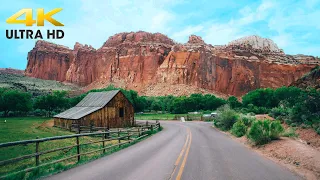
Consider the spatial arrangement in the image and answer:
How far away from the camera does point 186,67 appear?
124 m

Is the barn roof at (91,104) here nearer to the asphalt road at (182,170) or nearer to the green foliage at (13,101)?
the asphalt road at (182,170)

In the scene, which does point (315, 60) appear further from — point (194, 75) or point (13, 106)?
point (13, 106)

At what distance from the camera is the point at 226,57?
13212 cm

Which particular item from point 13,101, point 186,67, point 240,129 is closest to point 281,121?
point 240,129

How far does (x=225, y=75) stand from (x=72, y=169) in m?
129

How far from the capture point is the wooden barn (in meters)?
28.0

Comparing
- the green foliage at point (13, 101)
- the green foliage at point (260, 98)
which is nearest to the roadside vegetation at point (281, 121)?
the green foliage at point (13, 101)

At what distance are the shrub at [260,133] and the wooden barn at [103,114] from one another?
1846 centimetres

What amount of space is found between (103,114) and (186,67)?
322ft

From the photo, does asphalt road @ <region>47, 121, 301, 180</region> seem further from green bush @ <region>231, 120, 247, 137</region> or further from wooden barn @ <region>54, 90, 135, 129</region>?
wooden barn @ <region>54, 90, 135, 129</region>

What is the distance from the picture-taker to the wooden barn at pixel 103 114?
91.7 feet

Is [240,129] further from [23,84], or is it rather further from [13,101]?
[23,84]

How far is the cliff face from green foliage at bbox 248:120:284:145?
3888 inches

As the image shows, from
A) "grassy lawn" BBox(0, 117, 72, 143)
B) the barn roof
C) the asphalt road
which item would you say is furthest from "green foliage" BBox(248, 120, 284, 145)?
the barn roof
